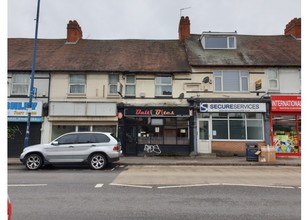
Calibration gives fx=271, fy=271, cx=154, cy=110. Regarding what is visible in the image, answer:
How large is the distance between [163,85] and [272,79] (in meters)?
7.59

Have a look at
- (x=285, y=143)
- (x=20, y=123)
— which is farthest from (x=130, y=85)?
(x=285, y=143)

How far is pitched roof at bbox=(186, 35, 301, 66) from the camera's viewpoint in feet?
62.5

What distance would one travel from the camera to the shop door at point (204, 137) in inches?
724

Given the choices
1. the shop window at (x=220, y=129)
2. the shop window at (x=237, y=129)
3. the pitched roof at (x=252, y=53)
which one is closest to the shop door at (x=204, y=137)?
the shop window at (x=220, y=129)

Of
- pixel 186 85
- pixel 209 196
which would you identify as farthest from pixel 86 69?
pixel 209 196

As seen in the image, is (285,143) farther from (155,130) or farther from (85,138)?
(85,138)

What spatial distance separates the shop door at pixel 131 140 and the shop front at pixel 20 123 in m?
5.84

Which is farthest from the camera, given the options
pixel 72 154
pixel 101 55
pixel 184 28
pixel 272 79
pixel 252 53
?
pixel 184 28

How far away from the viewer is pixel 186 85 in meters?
18.9

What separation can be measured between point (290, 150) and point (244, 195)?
13.0 m

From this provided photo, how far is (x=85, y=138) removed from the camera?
13141 mm

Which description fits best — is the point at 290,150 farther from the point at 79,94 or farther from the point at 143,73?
the point at 79,94

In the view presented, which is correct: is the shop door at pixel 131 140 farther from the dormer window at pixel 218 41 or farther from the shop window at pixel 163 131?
the dormer window at pixel 218 41

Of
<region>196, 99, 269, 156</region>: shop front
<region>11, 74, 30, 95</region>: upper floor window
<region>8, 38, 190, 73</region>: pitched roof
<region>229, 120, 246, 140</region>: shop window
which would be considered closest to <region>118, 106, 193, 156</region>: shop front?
<region>196, 99, 269, 156</region>: shop front
